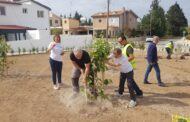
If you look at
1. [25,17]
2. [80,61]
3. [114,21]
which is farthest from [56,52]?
[114,21]

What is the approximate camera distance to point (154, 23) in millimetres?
51500

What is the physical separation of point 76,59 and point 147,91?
2.55 metres

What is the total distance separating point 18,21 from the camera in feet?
109

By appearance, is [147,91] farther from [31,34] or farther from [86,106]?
[31,34]

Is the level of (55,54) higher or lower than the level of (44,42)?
higher

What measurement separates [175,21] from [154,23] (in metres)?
10.1

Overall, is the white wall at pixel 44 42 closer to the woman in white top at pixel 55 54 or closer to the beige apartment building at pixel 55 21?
the woman in white top at pixel 55 54

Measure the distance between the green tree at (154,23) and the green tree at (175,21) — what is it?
3028 mm

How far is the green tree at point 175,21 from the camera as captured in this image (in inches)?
2327

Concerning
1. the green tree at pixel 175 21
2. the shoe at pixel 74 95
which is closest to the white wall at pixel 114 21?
the green tree at pixel 175 21

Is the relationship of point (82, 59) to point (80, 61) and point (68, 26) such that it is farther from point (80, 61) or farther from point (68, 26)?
point (68, 26)

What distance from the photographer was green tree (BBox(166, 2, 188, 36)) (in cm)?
Result: 5909

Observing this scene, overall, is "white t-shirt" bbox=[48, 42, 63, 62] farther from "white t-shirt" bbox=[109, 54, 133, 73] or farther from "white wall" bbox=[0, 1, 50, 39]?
"white wall" bbox=[0, 1, 50, 39]

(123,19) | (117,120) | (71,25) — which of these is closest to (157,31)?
(123,19)
